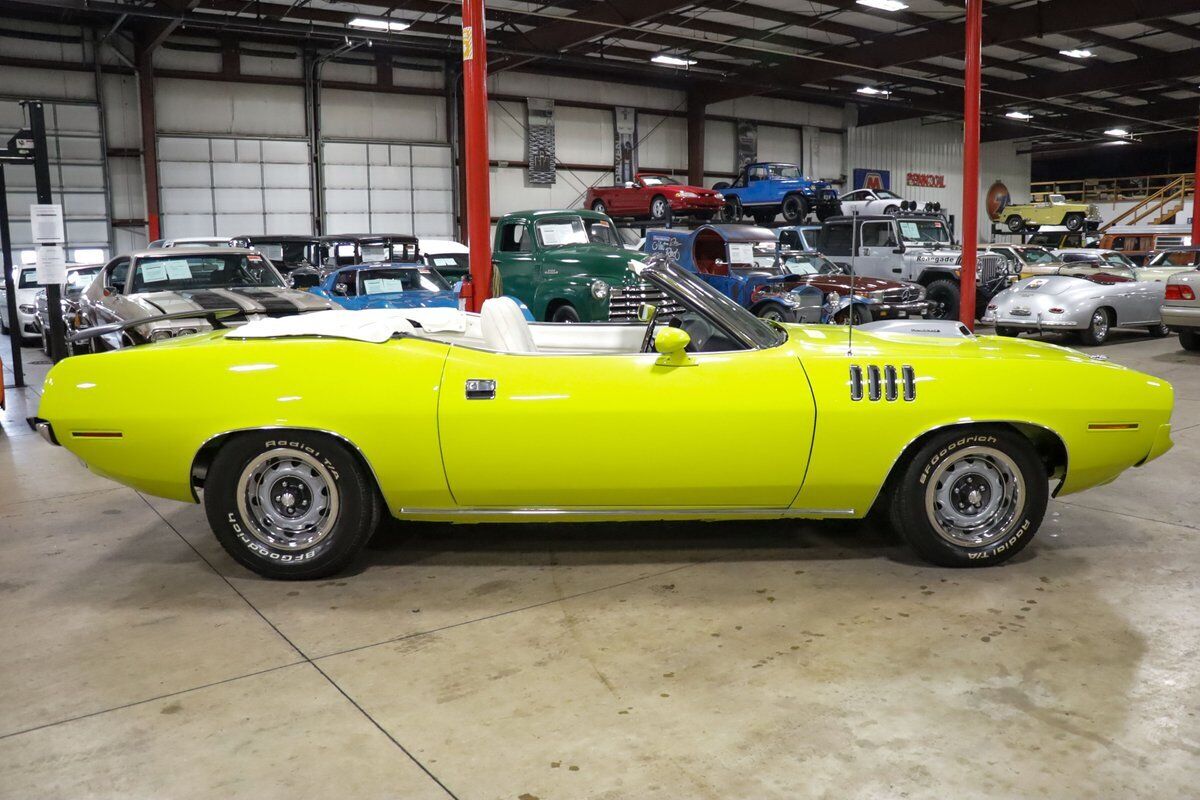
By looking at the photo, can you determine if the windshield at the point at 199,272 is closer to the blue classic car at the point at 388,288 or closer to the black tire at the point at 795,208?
the blue classic car at the point at 388,288

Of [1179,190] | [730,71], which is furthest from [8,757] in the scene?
[1179,190]

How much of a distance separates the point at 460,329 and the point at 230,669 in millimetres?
2067

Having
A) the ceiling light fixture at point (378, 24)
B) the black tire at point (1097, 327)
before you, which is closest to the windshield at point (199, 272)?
the black tire at point (1097, 327)

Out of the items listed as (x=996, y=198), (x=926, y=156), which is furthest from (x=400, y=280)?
(x=996, y=198)

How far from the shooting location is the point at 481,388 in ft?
12.5

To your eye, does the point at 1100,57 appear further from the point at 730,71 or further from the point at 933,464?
the point at 933,464

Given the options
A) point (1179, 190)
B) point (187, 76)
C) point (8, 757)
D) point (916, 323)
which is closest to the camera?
point (8, 757)

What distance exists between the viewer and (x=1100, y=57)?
25.2m

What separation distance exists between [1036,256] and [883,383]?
16.0 metres

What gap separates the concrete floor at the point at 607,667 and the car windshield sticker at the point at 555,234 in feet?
23.1

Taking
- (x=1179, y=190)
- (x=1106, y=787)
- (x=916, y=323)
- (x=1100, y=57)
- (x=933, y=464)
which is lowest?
(x=1106, y=787)

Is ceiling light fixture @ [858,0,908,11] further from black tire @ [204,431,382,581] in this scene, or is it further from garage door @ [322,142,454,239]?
black tire @ [204,431,382,581]

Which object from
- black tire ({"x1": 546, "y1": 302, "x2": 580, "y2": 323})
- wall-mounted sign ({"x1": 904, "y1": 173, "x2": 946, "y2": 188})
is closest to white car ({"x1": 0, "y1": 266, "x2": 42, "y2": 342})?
black tire ({"x1": 546, "y1": 302, "x2": 580, "y2": 323})

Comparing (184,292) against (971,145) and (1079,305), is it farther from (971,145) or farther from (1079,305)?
(1079,305)
